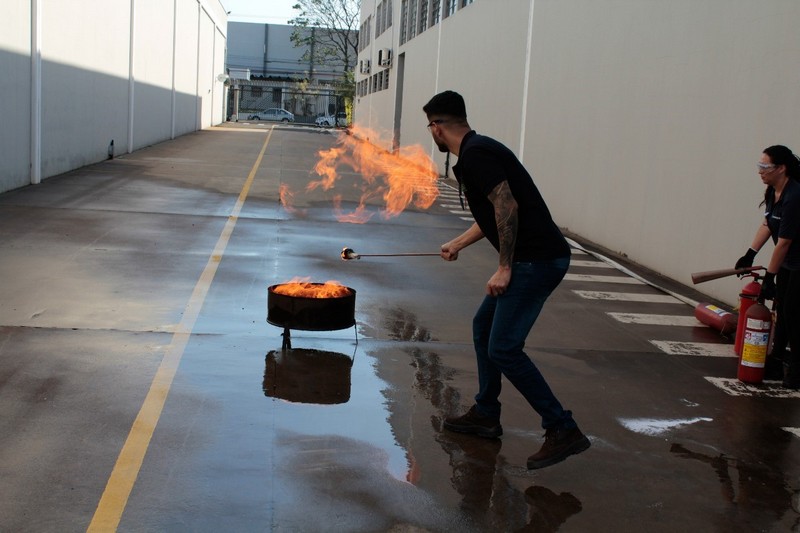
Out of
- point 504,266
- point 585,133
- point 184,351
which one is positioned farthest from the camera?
point 585,133

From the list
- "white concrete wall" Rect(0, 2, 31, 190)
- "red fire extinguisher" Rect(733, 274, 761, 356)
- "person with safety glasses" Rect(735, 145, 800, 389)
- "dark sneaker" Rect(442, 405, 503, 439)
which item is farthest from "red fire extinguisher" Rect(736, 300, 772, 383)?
"white concrete wall" Rect(0, 2, 31, 190)

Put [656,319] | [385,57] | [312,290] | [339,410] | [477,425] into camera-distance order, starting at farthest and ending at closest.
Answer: [385,57]
[656,319]
[312,290]
[339,410]
[477,425]

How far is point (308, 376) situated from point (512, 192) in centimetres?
254

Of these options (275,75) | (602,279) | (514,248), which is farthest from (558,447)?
(275,75)

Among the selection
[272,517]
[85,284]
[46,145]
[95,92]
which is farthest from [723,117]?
[95,92]

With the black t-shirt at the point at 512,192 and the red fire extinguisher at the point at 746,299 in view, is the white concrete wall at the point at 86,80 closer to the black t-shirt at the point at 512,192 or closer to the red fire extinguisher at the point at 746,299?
the black t-shirt at the point at 512,192

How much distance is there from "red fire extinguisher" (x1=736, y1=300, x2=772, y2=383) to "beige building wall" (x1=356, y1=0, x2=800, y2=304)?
2571 mm

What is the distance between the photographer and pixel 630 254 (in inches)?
532

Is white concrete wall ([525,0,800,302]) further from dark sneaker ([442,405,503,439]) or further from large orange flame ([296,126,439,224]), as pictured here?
dark sneaker ([442,405,503,439])

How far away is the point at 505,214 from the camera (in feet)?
15.6

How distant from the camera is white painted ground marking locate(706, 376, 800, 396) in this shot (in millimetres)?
7016

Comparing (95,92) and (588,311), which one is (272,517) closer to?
(588,311)

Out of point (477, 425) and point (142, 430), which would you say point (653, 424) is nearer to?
point (477, 425)

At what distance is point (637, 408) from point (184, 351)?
363 centimetres
